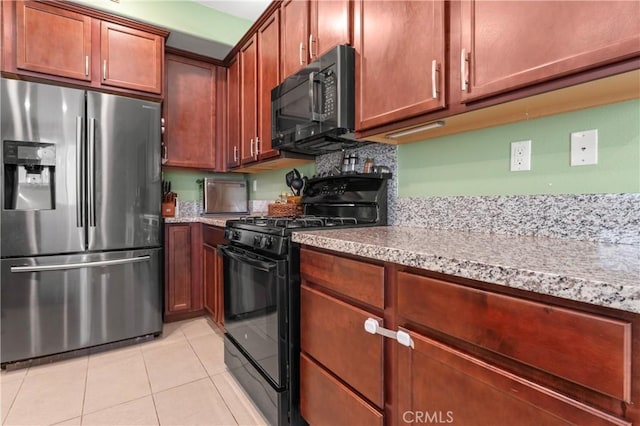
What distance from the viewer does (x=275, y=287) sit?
138 cm

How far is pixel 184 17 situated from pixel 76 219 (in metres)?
1.77

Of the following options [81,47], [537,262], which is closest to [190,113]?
[81,47]

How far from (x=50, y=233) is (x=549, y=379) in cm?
262

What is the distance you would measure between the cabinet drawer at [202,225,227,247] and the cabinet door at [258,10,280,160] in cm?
65

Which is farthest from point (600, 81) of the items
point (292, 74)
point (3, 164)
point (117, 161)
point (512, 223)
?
point (3, 164)

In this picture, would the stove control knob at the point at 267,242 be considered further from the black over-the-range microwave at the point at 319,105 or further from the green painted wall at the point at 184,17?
the green painted wall at the point at 184,17

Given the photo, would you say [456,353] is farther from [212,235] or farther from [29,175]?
[29,175]

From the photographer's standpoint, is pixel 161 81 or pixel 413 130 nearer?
pixel 413 130

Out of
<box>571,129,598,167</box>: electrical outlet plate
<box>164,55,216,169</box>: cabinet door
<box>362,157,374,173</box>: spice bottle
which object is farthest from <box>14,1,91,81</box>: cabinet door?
<box>571,129,598,167</box>: electrical outlet plate

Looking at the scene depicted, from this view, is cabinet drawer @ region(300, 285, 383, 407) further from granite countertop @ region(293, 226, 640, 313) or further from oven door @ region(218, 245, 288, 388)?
granite countertop @ region(293, 226, 640, 313)

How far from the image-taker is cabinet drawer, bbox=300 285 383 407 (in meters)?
0.99

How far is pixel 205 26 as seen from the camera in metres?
2.61

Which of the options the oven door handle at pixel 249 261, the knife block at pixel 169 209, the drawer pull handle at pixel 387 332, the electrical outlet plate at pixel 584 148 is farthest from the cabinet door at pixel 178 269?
the electrical outlet plate at pixel 584 148

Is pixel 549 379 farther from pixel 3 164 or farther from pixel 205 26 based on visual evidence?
pixel 205 26
